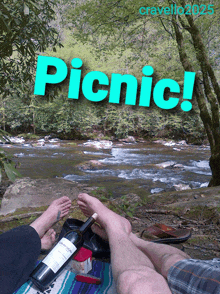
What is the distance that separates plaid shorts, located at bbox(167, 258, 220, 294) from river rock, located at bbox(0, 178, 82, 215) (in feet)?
6.24

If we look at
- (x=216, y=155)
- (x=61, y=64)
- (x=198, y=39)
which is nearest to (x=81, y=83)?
(x=61, y=64)

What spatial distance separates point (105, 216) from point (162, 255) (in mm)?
440

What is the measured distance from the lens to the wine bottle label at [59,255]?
1191 millimetres

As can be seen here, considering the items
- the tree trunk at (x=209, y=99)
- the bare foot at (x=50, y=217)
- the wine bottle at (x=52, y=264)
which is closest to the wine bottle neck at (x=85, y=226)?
the wine bottle at (x=52, y=264)

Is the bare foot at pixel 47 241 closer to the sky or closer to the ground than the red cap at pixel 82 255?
closer to the ground

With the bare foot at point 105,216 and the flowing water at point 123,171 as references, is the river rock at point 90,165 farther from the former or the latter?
the bare foot at point 105,216

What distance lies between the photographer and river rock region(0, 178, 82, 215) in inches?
101

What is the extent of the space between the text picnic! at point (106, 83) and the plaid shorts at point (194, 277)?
9.60m

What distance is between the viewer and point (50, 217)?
165cm

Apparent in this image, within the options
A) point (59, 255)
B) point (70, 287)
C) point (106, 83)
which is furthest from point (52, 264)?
point (106, 83)

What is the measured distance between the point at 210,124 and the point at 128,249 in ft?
13.7

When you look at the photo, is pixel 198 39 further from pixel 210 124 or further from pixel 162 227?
pixel 162 227

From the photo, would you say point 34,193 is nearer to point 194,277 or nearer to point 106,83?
point 194,277

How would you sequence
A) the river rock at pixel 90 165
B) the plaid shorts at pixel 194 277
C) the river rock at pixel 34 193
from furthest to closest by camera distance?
1. the river rock at pixel 90 165
2. the river rock at pixel 34 193
3. the plaid shorts at pixel 194 277
